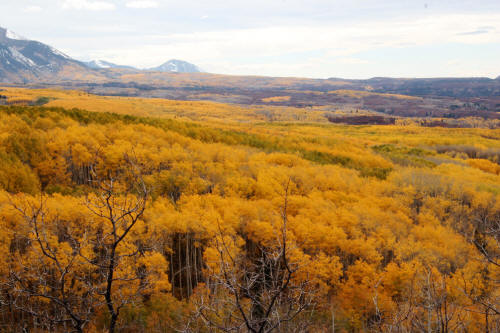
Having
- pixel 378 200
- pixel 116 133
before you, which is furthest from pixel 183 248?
pixel 116 133

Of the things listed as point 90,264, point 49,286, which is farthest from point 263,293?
point 49,286

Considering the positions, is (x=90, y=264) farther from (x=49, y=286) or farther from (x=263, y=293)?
(x=263, y=293)

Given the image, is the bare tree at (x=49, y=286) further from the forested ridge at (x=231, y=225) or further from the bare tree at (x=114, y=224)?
the forested ridge at (x=231, y=225)

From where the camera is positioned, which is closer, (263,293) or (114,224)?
(114,224)

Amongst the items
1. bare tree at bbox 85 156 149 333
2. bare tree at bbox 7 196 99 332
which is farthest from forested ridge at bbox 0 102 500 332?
bare tree at bbox 7 196 99 332

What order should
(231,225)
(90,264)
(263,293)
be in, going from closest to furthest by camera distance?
(90,264)
(263,293)
(231,225)

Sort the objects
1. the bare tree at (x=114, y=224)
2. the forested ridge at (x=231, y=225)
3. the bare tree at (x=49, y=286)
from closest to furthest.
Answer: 1. the bare tree at (x=114, y=224)
2. the bare tree at (x=49, y=286)
3. the forested ridge at (x=231, y=225)

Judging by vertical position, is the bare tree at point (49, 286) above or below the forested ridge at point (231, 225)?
above

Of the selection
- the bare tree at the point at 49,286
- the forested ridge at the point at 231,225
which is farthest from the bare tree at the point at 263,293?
the bare tree at the point at 49,286

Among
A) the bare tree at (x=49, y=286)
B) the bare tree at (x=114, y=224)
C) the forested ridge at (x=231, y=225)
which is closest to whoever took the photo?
the bare tree at (x=114, y=224)

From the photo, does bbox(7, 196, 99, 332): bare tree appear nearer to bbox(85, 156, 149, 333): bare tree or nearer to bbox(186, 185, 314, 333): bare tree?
bbox(85, 156, 149, 333): bare tree

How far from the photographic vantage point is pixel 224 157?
10012 centimetres

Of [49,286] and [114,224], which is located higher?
[114,224]

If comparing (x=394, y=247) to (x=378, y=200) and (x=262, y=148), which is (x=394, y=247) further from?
(x=262, y=148)
